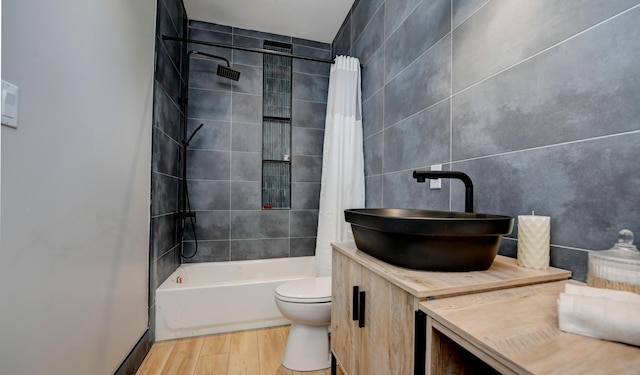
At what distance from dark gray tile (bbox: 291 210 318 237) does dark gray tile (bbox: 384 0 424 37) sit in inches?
68.8

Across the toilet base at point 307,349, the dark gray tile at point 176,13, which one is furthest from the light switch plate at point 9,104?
the dark gray tile at point 176,13

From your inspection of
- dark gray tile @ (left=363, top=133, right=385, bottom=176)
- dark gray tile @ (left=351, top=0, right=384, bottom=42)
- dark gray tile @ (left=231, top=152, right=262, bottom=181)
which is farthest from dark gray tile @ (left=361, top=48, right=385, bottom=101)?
dark gray tile @ (left=231, top=152, right=262, bottom=181)

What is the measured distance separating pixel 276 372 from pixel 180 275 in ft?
3.83

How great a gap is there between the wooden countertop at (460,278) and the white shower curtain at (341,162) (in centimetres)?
116

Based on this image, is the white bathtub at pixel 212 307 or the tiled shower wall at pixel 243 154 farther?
the tiled shower wall at pixel 243 154

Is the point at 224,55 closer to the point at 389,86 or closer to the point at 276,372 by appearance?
the point at 389,86

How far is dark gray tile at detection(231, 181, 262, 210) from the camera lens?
8.23ft

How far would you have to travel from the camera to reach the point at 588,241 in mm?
698

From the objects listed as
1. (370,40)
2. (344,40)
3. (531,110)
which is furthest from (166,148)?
(531,110)

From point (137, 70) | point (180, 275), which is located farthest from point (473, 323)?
point (180, 275)

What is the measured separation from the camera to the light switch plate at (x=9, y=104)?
2.17 ft

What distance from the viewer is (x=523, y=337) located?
41cm

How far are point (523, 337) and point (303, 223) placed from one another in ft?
7.68

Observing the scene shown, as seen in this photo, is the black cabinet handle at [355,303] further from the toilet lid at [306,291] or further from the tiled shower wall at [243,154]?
the tiled shower wall at [243,154]
